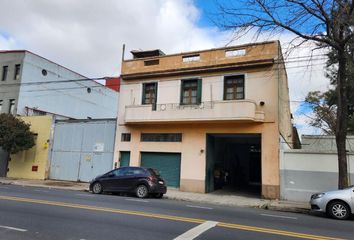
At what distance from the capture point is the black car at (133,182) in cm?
1656

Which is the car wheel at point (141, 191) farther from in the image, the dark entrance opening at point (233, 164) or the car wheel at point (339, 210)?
the car wheel at point (339, 210)

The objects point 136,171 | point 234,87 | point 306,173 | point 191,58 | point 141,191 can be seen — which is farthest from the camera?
point 191,58

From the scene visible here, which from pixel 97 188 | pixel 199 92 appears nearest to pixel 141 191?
pixel 97 188

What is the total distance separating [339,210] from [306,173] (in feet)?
19.5

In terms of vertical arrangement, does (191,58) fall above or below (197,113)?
above

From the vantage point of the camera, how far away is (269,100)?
62.8 feet

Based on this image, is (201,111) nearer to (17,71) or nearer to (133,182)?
(133,182)

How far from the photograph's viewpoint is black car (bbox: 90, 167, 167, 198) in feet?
54.3

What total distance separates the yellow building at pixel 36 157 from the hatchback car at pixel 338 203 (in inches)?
810

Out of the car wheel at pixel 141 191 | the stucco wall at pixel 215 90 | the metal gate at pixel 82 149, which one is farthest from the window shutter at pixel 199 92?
the car wheel at pixel 141 191

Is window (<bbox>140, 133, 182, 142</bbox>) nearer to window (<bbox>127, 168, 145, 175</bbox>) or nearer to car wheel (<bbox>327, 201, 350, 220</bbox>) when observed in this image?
window (<bbox>127, 168, 145, 175</bbox>)

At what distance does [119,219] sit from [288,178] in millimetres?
11821

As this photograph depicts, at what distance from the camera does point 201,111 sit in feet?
65.8

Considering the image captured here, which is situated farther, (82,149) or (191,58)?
(82,149)
